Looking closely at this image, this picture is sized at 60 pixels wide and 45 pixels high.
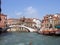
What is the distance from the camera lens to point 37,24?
32.7 ft

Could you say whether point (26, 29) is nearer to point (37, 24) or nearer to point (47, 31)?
point (37, 24)

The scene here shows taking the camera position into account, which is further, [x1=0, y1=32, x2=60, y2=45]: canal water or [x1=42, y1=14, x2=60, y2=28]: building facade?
[x1=42, y1=14, x2=60, y2=28]: building facade

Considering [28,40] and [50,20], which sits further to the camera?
[50,20]

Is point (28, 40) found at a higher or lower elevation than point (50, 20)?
lower

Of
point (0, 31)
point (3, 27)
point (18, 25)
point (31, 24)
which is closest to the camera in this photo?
point (0, 31)

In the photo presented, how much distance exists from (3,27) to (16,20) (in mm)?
895

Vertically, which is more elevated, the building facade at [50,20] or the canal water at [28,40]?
the building facade at [50,20]

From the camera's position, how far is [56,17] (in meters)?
8.29

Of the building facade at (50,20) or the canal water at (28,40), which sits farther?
the building facade at (50,20)

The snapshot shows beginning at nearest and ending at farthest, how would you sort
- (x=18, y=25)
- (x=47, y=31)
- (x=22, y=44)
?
(x=22, y=44), (x=47, y=31), (x=18, y=25)

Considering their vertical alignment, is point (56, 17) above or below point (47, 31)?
above

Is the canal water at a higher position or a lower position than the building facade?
lower

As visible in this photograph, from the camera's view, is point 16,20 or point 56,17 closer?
point 56,17

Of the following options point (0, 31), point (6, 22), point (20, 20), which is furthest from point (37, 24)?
point (0, 31)
